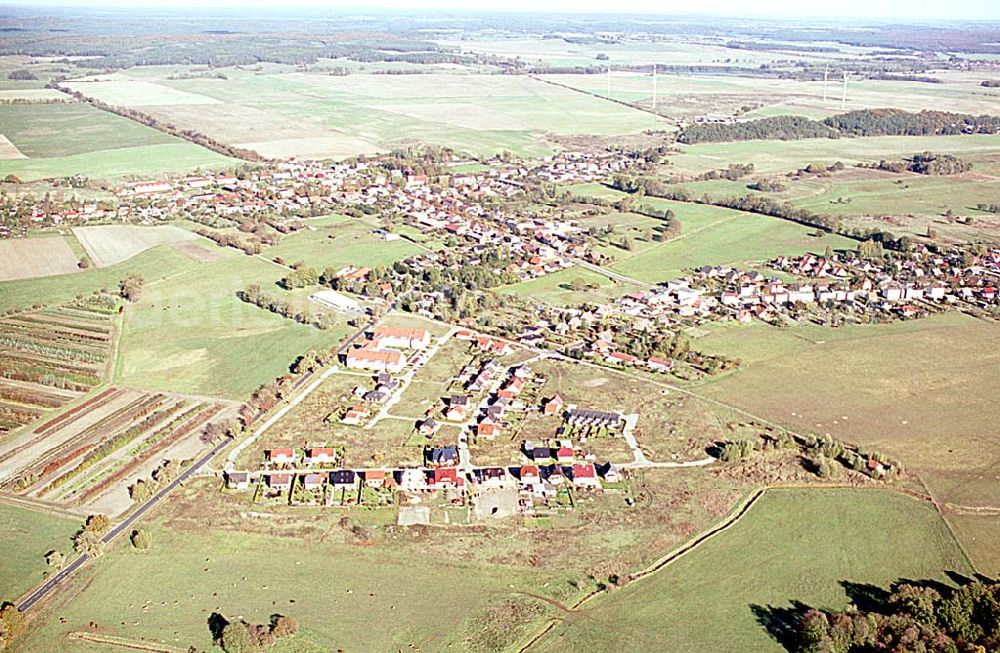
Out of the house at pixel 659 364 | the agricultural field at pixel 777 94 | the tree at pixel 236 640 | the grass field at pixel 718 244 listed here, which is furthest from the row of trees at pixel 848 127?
the tree at pixel 236 640

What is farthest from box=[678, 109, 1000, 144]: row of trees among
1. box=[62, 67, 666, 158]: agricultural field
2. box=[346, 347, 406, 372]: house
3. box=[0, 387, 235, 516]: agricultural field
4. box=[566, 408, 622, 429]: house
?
box=[0, 387, 235, 516]: agricultural field


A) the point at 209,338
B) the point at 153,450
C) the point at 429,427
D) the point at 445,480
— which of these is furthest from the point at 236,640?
the point at 209,338

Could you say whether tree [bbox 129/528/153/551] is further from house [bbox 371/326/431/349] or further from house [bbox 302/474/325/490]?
house [bbox 371/326/431/349]

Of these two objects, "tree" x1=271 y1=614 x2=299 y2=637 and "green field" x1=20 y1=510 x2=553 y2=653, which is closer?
"tree" x1=271 y1=614 x2=299 y2=637

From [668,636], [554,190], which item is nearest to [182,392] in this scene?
[668,636]

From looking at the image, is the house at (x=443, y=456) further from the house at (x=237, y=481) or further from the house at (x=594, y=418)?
the house at (x=237, y=481)

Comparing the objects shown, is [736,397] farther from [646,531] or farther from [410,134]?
[410,134]

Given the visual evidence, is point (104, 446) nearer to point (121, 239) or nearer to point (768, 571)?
point (768, 571)

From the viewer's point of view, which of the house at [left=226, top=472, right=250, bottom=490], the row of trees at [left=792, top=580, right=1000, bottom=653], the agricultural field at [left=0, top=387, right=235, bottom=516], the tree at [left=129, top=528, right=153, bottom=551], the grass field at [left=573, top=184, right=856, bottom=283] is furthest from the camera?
the grass field at [left=573, top=184, right=856, bottom=283]
